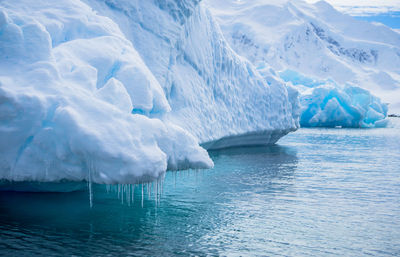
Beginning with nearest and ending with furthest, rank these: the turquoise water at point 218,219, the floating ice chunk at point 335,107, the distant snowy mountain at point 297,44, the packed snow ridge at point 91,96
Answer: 1. the turquoise water at point 218,219
2. the packed snow ridge at point 91,96
3. the floating ice chunk at point 335,107
4. the distant snowy mountain at point 297,44

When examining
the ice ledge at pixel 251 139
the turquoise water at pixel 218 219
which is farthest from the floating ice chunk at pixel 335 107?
the turquoise water at pixel 218 219

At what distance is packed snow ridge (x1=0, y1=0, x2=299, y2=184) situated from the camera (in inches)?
223

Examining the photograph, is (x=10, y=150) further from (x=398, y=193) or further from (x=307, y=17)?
(x=307, y=17)

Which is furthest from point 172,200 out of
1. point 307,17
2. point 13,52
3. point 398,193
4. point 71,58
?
point 307,17

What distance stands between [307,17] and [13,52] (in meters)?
112

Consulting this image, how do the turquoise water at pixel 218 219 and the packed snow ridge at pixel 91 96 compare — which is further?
the packed snow ridge at pixel 91 96

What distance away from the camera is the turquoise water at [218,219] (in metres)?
5.38

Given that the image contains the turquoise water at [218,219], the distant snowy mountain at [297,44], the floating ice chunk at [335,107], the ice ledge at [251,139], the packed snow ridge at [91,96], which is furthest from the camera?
the distant snowy mountain at [297,44]

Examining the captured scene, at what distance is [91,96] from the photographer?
6227 mm

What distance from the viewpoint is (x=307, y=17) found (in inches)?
4385

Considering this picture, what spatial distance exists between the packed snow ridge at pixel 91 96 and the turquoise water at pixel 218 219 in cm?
72

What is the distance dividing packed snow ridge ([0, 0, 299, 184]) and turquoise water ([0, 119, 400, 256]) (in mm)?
720

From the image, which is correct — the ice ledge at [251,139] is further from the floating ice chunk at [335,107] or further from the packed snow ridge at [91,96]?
the floating ice chunk at [335,107]

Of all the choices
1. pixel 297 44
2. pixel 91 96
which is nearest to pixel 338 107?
pixel 91 96
